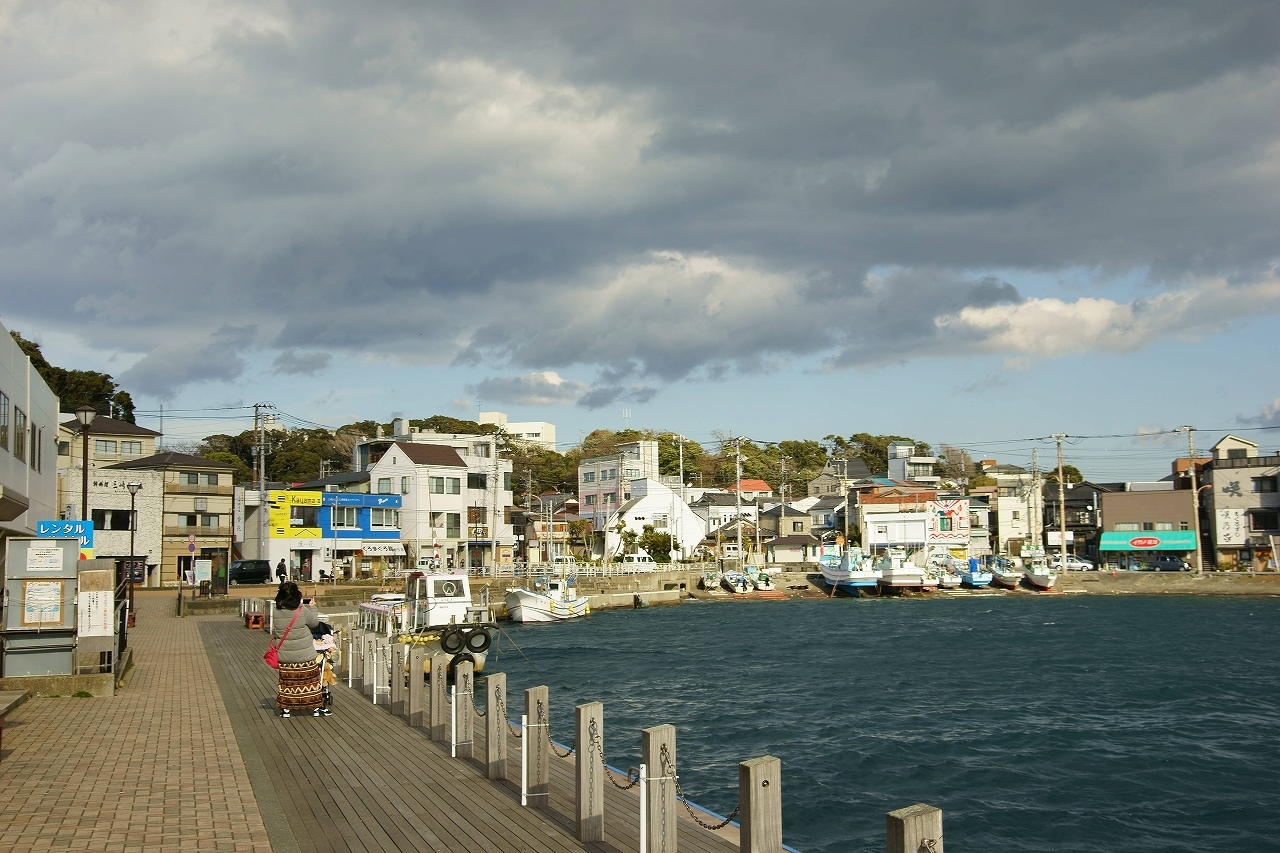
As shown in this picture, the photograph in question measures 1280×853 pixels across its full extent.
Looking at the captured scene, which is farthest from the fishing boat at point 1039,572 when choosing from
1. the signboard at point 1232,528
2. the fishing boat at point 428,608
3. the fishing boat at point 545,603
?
the fishing boat at point 428,608

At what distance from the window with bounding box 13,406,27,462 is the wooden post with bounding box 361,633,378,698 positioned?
14.7 meters

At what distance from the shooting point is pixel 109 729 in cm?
1373

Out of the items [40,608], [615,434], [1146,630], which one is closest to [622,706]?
[40,608]

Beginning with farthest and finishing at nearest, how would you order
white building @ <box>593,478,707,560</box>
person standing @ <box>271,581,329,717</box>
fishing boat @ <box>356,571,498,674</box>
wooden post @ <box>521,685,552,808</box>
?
1. white building @ <box>593,478,707,560</box>
2. fishing boat @ <box>356,571,498,674</box>
3. person standing @ <box>271,581,329,717</box>
4. wooden post @ <box>521,685,552,808</box>

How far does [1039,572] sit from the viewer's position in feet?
282

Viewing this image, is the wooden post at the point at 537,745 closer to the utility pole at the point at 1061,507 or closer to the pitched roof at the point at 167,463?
the pitched roof at the point at 167,463

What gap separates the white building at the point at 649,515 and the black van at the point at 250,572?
3468 cm

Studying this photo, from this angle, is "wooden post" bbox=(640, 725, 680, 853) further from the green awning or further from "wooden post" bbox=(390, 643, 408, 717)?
the green awning

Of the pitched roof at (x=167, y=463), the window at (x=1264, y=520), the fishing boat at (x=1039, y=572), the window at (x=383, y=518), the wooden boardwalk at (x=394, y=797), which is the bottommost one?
the fishing boat at (x=1039, y=572)

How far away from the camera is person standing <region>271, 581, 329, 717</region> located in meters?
14.4

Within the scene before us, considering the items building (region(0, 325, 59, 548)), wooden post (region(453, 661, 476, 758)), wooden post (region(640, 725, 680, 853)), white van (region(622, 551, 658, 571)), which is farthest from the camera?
white van (region(622, 551, 658, 571))

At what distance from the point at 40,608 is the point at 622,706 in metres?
14.7

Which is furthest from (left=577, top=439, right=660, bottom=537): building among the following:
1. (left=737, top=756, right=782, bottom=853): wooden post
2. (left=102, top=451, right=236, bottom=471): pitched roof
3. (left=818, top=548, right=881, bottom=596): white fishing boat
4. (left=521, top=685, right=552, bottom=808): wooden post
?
(left=737, top=756, right=782, bottom=853): wooden post

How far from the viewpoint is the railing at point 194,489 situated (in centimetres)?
6156
